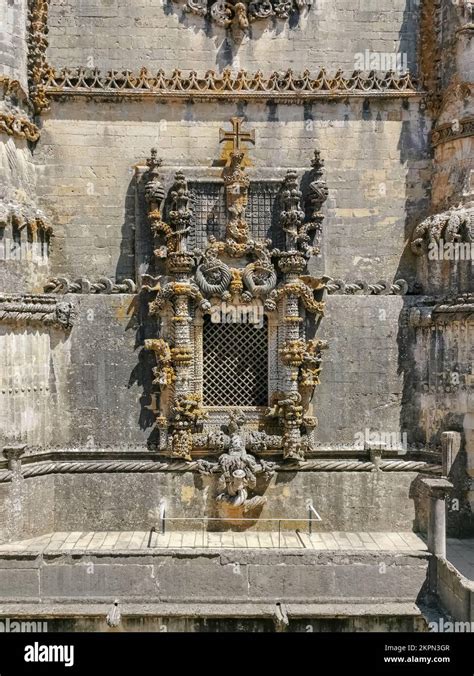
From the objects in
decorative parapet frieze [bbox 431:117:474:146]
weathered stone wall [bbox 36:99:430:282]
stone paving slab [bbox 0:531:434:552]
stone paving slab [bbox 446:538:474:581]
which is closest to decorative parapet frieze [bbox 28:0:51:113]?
weathered stone wall [bbox 36:99:430:282]

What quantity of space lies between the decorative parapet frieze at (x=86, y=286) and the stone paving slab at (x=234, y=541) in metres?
4.84

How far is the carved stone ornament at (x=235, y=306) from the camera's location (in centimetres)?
1177

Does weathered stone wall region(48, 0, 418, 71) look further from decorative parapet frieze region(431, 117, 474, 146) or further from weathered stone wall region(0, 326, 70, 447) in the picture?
weathered stone wall region(0, 326, 70, 447)

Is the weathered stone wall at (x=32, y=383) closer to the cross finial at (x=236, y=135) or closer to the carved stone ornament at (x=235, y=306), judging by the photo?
the carved stone ornament at (x=235, y=306)

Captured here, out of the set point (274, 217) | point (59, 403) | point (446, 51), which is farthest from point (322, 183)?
point (59, 403)

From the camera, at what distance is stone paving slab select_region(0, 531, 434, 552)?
10875 millimetres

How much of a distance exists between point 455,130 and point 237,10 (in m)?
5.10

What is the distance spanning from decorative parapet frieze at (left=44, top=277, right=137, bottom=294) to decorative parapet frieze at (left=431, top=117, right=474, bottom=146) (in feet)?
23.0

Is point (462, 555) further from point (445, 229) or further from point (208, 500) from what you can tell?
point (445, 229)

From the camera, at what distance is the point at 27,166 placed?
39.6ft

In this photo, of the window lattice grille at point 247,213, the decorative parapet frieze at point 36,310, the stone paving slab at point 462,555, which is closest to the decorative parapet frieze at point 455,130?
the window lattice grille at point 247,213

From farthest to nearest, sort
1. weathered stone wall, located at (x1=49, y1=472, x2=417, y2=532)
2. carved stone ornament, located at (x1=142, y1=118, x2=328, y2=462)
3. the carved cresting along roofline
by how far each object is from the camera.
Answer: the carved cresting along roofline → weathered stone wall, located at (x1=49, y1=472, x2=417, y2=532) → carved stone ornament, located at (x1=142, y1=118, x2=328, y2=462)

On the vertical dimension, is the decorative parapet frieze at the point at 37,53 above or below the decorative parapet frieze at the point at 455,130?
above

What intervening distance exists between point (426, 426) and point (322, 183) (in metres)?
5.38
